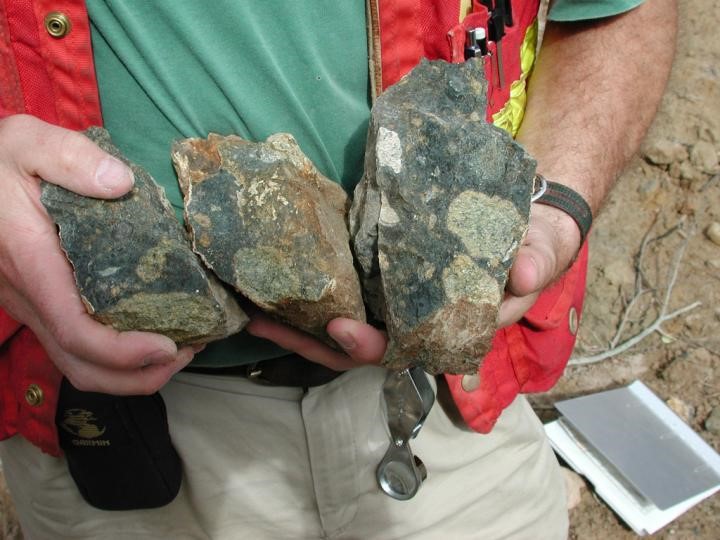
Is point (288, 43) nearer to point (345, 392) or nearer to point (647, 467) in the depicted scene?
point (345, 392)

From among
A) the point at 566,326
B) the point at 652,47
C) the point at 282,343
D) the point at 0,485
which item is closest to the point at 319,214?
the point at 282,343

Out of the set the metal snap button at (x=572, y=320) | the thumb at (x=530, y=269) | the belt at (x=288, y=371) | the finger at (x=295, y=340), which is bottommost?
the metal snap button at (x=572, y=320)

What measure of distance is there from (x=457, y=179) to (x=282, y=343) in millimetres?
528

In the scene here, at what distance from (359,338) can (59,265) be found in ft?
1.91

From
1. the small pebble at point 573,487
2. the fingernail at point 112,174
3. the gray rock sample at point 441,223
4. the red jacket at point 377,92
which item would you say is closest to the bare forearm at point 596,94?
the red jacket at point 377,92

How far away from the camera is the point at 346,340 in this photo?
4.68ft

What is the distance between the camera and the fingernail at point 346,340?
1.42 metres

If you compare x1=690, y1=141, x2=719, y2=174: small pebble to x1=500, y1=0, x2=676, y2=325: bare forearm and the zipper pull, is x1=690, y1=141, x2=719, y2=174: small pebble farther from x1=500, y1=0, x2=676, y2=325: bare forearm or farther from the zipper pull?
the zipper pull

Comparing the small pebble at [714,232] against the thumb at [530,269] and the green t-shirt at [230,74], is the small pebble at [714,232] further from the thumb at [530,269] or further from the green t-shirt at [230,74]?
the green t-shirt at [230,74]

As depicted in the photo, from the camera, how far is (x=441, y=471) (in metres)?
2.02

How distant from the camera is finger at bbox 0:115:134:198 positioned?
4.04 feet

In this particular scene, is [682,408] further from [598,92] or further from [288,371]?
[288,371]

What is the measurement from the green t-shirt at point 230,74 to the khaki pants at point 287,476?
0.58 metres

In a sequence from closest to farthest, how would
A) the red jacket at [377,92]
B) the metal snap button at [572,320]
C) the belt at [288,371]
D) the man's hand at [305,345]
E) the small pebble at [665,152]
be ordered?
the red jacket at [377,92] → the man's hand at [305,345] → the belt at [288,371] → the metal snap button at [572,320] → the small pebble at [665,152]
